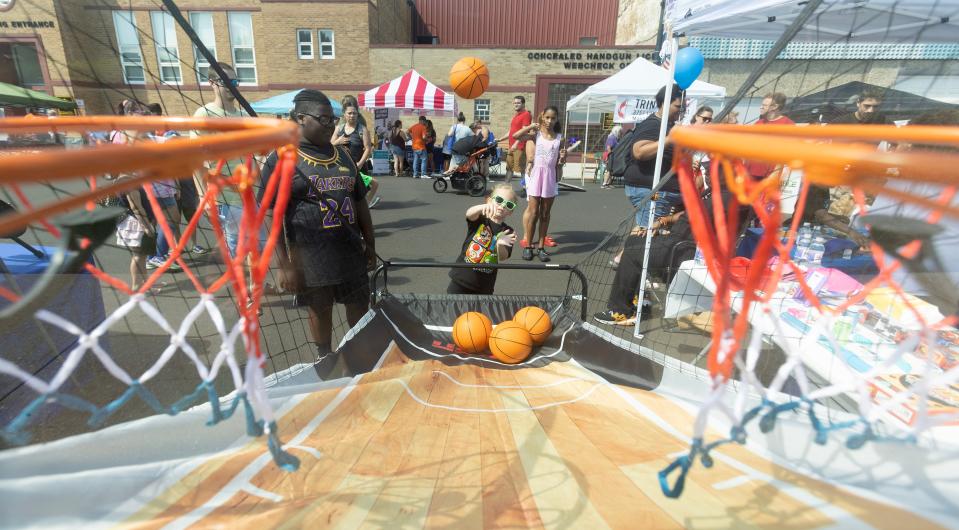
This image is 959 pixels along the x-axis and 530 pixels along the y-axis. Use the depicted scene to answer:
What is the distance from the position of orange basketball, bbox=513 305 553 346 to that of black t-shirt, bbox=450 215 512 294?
448 millimetres

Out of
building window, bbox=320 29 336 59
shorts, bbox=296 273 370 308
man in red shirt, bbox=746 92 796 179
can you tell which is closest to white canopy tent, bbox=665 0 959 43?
man in red shirt, bbox=746 92 796 179

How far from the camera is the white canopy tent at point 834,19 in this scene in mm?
3176

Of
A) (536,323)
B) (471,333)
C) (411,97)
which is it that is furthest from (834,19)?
(411,97)

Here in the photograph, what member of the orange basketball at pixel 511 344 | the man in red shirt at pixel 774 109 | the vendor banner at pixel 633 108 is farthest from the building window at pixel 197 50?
the vendor banner at pixel 633 108

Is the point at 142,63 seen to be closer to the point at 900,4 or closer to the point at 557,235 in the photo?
the point at 900,4

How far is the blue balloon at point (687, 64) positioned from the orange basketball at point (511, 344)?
9.63 ft

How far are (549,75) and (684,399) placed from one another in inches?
745

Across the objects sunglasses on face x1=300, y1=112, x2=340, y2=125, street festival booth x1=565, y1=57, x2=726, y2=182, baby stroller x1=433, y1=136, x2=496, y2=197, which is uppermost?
street festival booth x1=565, y1=57, x2=726, y2=182

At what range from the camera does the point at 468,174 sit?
35.4 feet

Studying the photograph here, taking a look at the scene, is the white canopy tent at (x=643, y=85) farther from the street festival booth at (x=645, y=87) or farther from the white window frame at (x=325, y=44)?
the white window frame at (x=325, y=44)

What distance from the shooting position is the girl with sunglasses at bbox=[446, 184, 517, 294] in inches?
123

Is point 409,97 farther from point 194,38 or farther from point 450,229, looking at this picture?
point 194,38

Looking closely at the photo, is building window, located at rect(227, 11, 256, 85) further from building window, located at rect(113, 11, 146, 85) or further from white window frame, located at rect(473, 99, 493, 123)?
building window, located at rect(113, 11, 146, 85)

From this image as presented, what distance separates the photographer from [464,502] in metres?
1.34
